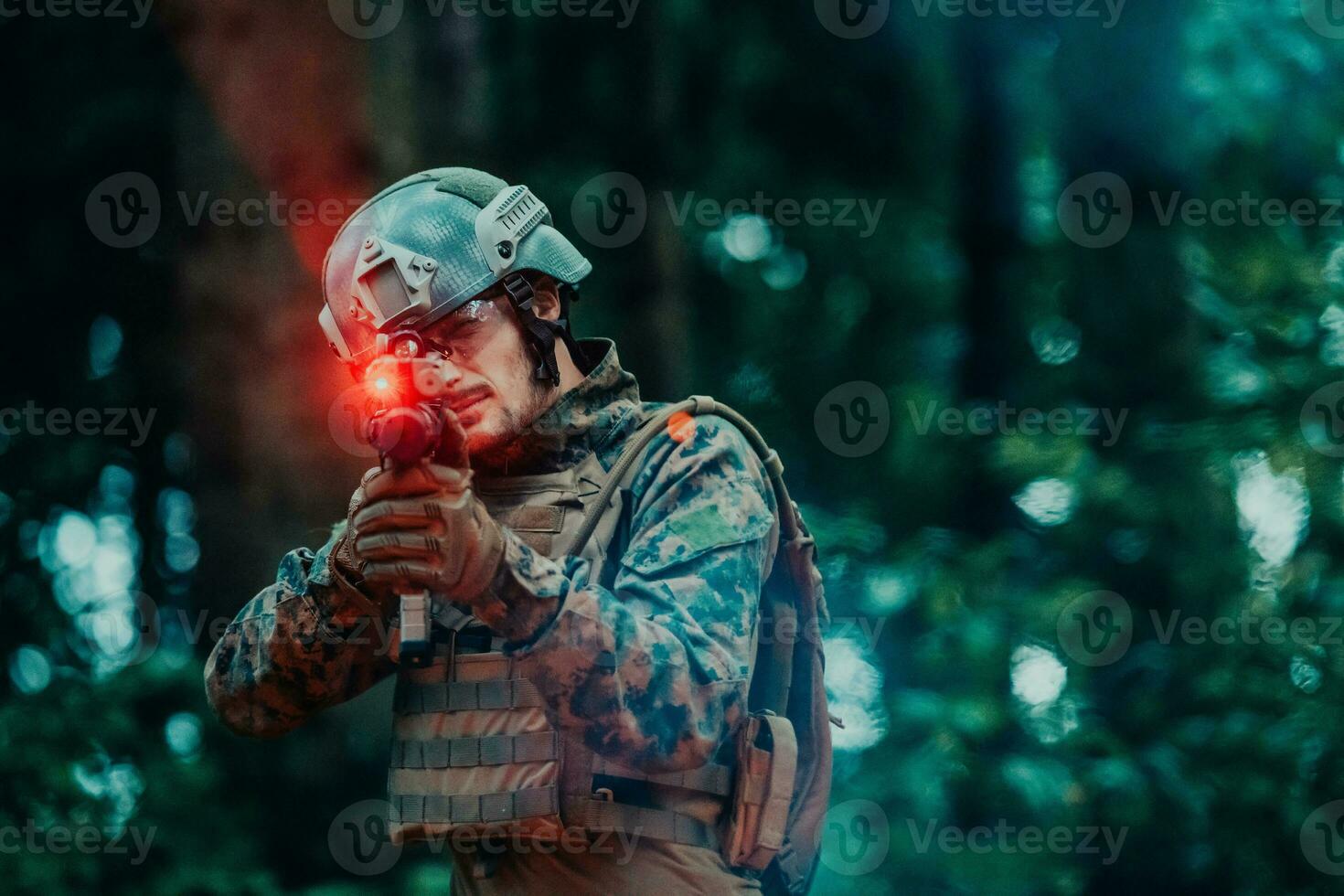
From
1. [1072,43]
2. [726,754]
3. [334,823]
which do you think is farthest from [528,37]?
[726,754]

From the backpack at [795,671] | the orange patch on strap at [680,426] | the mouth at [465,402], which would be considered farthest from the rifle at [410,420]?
the backpack at [795,671]

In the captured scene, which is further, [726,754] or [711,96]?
[711,96]

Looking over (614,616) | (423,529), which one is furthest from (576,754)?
(423,529)

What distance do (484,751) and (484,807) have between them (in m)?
0.09

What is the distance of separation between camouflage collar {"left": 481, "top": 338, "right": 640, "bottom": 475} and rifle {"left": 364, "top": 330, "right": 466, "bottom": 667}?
37cm

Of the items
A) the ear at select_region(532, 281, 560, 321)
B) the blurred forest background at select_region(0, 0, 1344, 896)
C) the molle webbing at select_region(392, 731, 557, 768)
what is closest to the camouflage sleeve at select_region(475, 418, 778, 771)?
the molle webbing at select_region(392, 731, 557, 768)

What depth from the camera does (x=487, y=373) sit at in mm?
3314

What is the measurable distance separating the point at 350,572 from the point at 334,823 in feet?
9.40

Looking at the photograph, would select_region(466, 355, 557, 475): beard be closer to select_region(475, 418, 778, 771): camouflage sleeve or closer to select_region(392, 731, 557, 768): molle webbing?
select_region(475, 418, 778, 771): camouflage sleeve

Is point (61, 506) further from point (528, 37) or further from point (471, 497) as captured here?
point (471, 497)

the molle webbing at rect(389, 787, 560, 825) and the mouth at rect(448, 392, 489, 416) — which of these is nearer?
the molle webbing at rect(389, 787, 560, 825)

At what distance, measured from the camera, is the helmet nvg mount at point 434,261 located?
326 centimetres

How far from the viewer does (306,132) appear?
542 centimetres

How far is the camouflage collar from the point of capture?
132 inches
